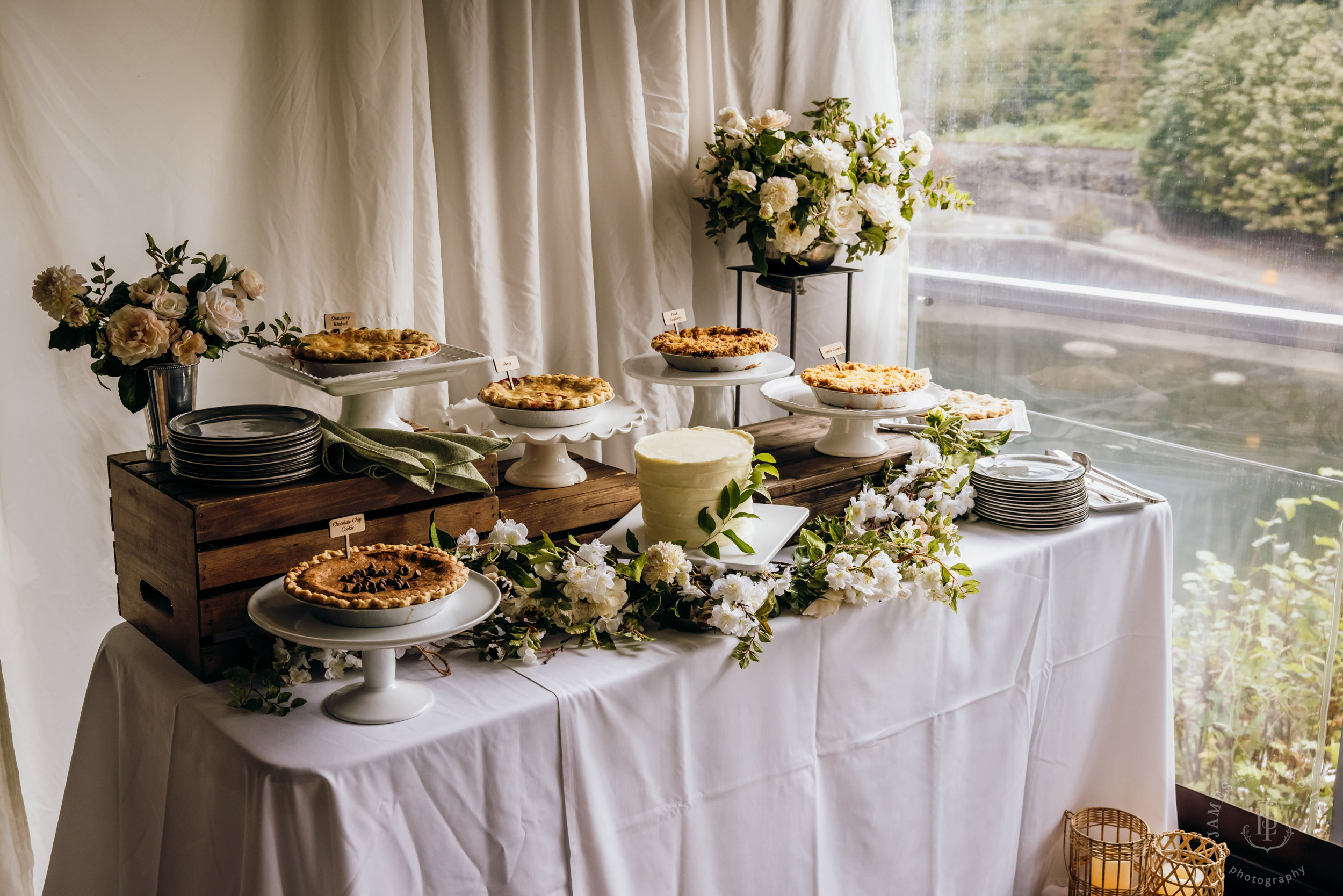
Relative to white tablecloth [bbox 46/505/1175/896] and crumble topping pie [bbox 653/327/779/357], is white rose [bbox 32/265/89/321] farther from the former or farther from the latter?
crumble topping pie [bbox 653/327/779/357]

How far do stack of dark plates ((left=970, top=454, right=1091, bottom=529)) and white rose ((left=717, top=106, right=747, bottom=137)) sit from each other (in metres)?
0.83

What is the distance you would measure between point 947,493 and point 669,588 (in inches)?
24.2

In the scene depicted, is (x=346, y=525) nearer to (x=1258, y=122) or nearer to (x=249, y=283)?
(x=249, y=283)

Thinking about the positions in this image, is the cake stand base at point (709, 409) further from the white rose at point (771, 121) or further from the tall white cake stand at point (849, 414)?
the white rose at point (771, 121)

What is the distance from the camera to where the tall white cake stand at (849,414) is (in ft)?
6.25

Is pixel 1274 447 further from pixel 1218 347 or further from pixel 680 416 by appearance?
pixel 680 416

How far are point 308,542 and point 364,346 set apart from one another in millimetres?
303

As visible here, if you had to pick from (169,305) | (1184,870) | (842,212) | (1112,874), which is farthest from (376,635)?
(1184,870)

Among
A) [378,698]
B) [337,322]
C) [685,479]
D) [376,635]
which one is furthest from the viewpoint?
[337,322]

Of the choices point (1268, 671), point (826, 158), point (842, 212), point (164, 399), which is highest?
point (826, 158)

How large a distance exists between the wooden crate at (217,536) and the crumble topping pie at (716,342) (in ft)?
1.86

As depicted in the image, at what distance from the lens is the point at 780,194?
6.93ft

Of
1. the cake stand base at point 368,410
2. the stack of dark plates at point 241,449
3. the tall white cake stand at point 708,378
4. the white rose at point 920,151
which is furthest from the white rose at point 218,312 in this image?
the white rose at point 920,151

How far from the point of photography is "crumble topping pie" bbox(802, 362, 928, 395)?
1895 millimetres
